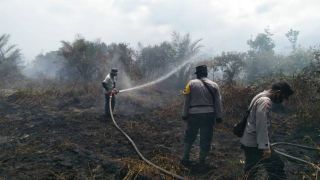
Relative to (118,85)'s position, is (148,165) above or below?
below

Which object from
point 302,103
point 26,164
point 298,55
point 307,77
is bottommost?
point 26,164

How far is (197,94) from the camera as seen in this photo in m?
7.16

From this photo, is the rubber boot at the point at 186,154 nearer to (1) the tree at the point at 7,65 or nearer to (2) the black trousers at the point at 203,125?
(2) the black trousers at the point at 203,125

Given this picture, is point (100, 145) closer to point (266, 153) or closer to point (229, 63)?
point (266, 153)

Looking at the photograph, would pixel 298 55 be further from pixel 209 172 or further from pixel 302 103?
pixel 209 172

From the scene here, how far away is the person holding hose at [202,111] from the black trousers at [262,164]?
1559mm

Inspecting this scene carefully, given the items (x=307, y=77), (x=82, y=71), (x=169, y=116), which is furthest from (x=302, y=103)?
(x=82, y=71)

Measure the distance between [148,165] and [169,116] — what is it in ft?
19.5

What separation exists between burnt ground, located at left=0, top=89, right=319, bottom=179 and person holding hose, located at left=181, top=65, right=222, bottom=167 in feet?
1.59

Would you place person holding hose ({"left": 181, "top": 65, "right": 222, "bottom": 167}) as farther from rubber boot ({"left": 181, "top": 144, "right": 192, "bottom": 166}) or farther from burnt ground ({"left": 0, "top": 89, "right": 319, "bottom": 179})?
burnt ground ({"left": 0, "top": 89, "right": 319, "bottom": 179})

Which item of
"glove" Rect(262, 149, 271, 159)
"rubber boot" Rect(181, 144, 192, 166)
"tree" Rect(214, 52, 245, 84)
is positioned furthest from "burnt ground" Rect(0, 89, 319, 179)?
"tree" Rect(214, 52, 245, 84)

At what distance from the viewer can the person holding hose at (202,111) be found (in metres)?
7.15

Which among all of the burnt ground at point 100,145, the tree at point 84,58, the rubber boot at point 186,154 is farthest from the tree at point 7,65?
the rubber boot at point 186,154

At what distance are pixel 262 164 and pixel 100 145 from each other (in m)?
4.85
